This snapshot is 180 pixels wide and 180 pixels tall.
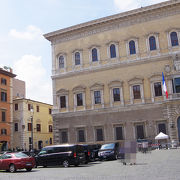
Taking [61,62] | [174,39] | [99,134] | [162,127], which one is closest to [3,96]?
[61,62]

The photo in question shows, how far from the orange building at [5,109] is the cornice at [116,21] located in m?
13.7

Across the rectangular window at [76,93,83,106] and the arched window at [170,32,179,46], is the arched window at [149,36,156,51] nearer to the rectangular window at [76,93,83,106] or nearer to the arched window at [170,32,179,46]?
the arched window at [170,32,179,46]

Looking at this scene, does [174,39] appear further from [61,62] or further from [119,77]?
[61,62]

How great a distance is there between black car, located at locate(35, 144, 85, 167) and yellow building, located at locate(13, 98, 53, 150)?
85.2ft

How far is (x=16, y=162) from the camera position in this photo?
56.8 ft

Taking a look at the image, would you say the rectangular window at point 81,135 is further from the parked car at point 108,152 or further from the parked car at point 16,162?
the parked car at point 16,162

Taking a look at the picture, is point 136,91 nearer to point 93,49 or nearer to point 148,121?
point 148,121

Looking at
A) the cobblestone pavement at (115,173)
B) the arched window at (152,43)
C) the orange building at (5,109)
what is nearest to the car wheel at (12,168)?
the cobblestone pavement at (115,173)

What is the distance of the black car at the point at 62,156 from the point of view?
18.9 meters

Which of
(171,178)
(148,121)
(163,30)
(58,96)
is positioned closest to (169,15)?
(163,30)

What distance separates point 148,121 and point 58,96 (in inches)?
509

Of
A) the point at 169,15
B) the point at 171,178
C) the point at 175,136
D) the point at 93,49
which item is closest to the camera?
the point at 171,178

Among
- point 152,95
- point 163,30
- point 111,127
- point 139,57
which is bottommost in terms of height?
point 111,127

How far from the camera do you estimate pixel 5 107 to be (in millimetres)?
47688
